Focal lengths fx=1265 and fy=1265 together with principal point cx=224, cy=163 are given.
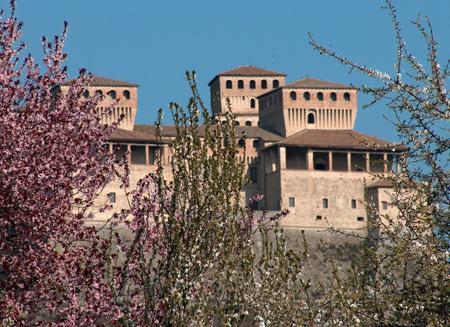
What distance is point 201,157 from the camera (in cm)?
1251

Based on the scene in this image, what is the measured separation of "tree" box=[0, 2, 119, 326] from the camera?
15805 millimetres

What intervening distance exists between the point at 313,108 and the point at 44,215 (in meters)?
70.5

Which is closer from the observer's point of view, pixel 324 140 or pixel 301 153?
pixel 301 153

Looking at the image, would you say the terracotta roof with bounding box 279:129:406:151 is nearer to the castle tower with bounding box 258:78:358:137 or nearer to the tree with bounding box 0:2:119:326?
the castle tower with bounding box 258:78:358:137

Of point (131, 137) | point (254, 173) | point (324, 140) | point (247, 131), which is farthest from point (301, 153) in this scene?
point (131, 137)

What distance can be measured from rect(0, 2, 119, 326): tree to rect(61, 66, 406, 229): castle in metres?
52.9

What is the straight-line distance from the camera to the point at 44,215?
52.1 feet

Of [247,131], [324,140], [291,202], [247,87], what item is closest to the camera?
[291,202]

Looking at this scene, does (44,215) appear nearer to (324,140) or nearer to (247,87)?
(324,140)

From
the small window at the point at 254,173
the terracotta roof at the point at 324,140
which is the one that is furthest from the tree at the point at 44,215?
the small window at the point at 254,173

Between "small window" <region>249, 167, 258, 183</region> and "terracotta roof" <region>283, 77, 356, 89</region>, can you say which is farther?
"terracotta roof" <region>283, 77, 356, 89</region>

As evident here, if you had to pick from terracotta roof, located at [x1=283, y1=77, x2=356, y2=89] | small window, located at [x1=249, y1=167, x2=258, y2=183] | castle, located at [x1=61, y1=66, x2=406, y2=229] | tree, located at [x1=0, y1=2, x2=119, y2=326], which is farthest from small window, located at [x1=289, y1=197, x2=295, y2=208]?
tree, located at [x1=0, y1=2, x2=119, y2=326]

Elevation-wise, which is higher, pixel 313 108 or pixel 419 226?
pixel 313 108

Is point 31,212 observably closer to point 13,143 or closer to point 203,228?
point 13,143
